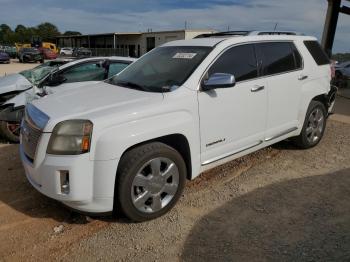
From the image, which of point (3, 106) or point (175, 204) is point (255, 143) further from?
point (3, 106)

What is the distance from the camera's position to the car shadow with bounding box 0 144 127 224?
3.90 meters

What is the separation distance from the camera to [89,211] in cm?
348

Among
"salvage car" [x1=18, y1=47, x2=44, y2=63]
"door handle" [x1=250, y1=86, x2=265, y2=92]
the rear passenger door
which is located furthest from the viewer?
"salvage car" [x1=18, y1=47, x2=44, y2=63]

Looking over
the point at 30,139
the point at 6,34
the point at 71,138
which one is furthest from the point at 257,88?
the point at 6,34

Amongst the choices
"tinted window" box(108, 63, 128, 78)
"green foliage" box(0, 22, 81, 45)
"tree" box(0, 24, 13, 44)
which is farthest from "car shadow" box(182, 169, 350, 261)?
"tree" box(0, 24, 13, 44)

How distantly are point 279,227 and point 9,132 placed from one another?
16.0 feet

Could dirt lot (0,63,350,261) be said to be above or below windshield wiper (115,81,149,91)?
below

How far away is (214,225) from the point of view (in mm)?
3742

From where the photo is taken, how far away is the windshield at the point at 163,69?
4.12 metres

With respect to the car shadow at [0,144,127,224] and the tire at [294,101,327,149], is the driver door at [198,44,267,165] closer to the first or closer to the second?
the tire at [294,101,327,149]

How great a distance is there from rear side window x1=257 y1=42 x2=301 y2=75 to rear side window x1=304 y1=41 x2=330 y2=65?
429 millimetres

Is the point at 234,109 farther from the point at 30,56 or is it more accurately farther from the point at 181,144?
the point at 30,56

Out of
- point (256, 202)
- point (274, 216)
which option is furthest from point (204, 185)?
point (274, 216)

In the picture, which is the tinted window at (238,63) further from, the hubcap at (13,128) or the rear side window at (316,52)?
the hubcap at (13,128)
